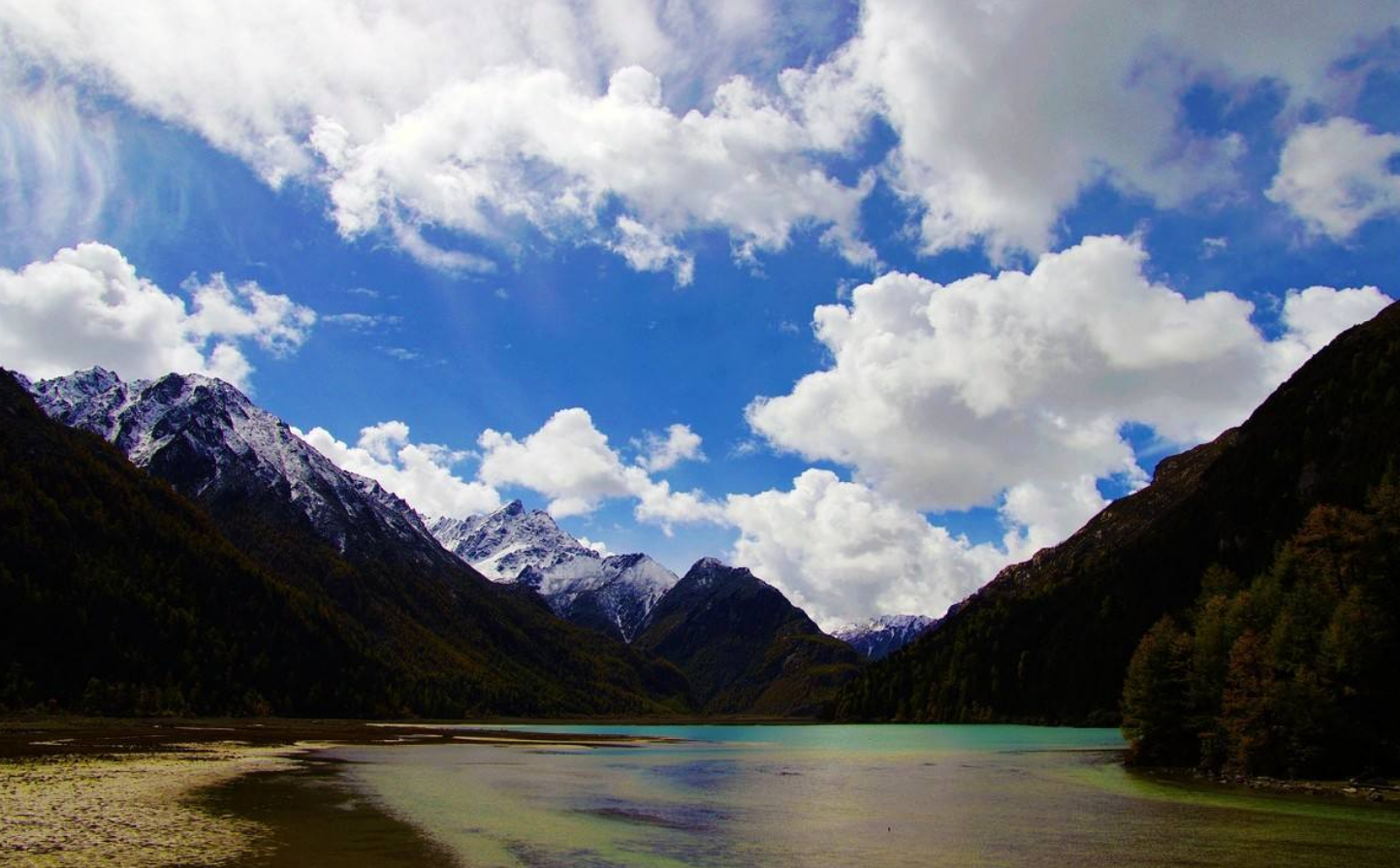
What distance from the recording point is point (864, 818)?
187 feet

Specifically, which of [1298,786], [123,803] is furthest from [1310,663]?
[123,803]

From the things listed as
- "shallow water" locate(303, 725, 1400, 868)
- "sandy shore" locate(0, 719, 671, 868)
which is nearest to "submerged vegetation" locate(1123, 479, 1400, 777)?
"shallow water" locate(303, 725, 1400, 868)

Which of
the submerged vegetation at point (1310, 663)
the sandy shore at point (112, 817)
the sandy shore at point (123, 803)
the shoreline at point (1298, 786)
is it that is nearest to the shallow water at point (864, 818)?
the shoreline at point (1298, 786)

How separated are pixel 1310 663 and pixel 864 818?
41168 mm

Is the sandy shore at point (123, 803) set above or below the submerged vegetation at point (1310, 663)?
below

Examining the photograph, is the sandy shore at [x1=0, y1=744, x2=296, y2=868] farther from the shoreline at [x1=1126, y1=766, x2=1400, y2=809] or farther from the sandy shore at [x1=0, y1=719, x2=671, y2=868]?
the shoreline at [x1=1126, y1=766, x2=1400, y2=809]

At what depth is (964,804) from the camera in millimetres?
63906

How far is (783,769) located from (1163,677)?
44.6 meters

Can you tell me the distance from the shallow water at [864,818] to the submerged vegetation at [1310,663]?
8313mm

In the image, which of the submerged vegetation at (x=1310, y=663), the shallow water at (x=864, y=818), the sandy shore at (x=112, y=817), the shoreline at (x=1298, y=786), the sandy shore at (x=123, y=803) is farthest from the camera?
the submerged vegetation at (x=1310, y=663)

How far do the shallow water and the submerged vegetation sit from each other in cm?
831

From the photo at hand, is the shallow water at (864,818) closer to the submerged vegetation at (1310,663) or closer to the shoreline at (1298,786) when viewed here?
the shoreline at (1298,786)

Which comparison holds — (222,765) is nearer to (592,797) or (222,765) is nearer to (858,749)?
(592,797)

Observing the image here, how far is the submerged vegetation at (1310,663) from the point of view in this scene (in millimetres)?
66312
